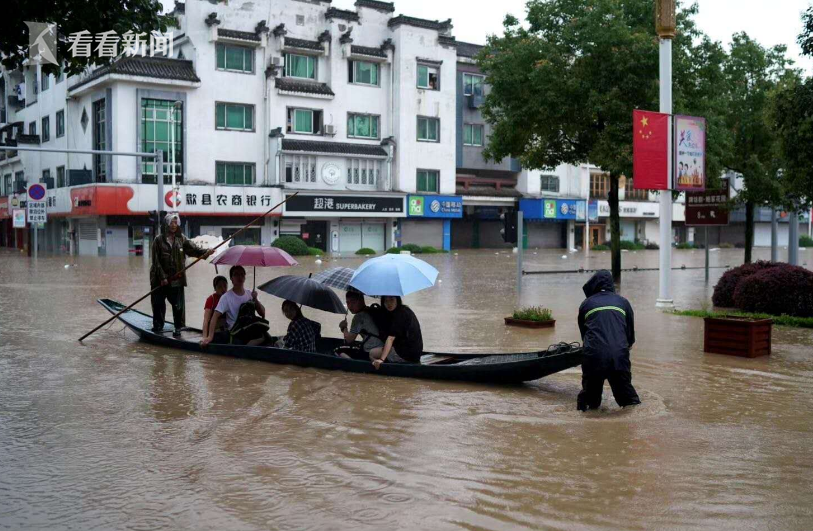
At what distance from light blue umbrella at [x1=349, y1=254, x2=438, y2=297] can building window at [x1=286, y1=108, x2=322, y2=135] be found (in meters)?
39.8

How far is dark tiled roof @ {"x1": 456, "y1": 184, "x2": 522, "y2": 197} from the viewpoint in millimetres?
56531

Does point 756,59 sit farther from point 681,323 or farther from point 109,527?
point 109,527

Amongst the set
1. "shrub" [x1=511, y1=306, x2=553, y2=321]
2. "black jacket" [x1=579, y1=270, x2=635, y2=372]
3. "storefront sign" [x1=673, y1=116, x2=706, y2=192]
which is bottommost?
"shrub" [x1=511, y1=306, x2=553, y2=321]

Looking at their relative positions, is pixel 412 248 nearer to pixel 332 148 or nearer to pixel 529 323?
pixel 332 148

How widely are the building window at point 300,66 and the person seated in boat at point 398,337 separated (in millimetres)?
41081

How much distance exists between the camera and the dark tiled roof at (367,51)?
164 feet

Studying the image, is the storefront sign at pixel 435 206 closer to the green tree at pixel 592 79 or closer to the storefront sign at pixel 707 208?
the green tree at pixel 592 79

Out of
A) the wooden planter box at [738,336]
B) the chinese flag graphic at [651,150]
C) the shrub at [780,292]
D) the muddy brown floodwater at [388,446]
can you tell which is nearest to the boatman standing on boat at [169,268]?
the muddy brown floodwater at [388,446]

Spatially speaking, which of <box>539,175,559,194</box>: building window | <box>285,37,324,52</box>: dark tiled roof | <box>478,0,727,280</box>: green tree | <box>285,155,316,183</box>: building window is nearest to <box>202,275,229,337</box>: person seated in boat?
<box>478,0,727,280</box>: green tree

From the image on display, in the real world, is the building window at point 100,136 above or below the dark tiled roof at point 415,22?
below

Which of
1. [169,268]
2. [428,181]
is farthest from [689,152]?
[428,181]

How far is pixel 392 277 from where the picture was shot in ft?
30.7

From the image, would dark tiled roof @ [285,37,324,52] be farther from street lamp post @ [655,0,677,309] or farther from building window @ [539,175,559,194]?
street lamp post @ [655,0,677,309]

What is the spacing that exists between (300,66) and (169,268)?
37.9m
